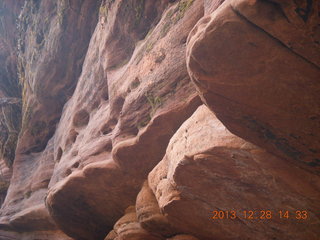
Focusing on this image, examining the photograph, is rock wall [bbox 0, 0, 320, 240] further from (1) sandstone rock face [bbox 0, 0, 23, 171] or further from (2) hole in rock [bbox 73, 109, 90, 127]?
(1) sandstone rock face [bbox 0, 0, 23, 171]

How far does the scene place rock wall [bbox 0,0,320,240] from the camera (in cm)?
329

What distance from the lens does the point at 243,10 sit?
3.04 m

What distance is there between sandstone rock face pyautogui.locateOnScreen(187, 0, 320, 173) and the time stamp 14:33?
2.84 feet

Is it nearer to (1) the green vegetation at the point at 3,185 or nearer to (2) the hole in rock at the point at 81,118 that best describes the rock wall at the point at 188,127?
(2) the hole in rock at the point at 81,118

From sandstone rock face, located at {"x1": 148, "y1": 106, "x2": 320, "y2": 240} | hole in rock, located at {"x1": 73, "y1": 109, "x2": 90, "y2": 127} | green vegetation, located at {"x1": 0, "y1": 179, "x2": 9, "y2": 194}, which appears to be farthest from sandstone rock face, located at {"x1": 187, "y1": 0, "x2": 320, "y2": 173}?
green vegetation, located at {"x1": 0, "y1": 179, "x2": 9, "y2": 194}

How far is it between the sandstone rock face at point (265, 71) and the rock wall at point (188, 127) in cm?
2

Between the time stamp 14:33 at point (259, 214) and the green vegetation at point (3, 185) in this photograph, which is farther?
the green vegetation at point (3, 185)

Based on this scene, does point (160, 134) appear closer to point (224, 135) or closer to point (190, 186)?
point (190, 186)

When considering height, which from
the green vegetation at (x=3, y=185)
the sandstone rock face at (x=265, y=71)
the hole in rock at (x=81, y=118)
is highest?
the sandstone rock face at (x=265, y=71)

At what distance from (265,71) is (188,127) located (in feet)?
7.35

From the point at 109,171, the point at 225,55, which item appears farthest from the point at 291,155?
the point at 109,171

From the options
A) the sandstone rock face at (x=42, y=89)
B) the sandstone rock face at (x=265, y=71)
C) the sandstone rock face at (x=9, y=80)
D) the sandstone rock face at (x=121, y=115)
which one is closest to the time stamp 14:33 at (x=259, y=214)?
the sandstone rock face at (x=265, y=71)

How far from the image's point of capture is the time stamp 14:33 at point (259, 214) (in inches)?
167

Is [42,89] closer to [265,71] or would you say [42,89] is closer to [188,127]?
[188,127]
